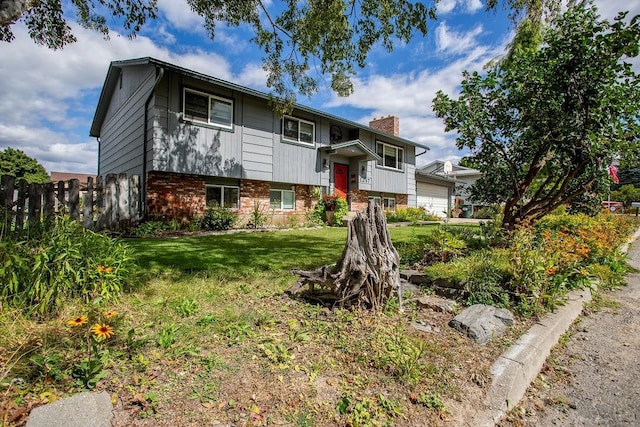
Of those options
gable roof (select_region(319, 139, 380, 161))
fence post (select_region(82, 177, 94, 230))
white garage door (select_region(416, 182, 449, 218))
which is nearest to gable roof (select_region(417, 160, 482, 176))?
white garage door (select_region(416, 182, 449, 218))

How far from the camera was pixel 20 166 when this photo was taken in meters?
23.5

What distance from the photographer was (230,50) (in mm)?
8992

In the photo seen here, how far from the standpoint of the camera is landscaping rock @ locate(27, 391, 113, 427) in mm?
1546

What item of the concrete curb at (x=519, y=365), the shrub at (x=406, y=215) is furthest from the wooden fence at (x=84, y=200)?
the shrub at (x=406, y=215)

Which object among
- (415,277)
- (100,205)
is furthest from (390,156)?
(415,277)

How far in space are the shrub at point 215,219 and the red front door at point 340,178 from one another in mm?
6305

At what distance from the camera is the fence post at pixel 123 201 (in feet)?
31.1

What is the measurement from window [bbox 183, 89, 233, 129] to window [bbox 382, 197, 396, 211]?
10668 millimetres

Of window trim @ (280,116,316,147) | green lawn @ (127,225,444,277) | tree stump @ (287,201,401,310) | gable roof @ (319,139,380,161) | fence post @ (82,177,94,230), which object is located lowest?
green lawn @ (127,225,444,277)

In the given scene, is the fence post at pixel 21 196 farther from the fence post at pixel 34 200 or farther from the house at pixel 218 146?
the house at pixel 218 146

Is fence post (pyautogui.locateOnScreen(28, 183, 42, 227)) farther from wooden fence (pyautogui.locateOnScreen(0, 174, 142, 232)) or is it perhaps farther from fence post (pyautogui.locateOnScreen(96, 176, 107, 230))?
fence post (pyautogui.locateOnScreen(96, 176, 107, 230))

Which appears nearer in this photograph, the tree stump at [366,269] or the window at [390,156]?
the tree stump at [366,269]

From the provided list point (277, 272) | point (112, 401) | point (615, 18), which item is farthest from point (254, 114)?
point (112, 401)

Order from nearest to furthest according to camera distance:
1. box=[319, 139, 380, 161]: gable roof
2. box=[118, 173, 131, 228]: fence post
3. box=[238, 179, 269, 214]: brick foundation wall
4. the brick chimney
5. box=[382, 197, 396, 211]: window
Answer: box=[118, 173, 131, 228]: fence post
box=[238, 179, 269, 214]: brick foundation wall
box=[319, 139, 380, 161]: gable roof
box=[382, 197, 396, 211]: window
the brick chimney
